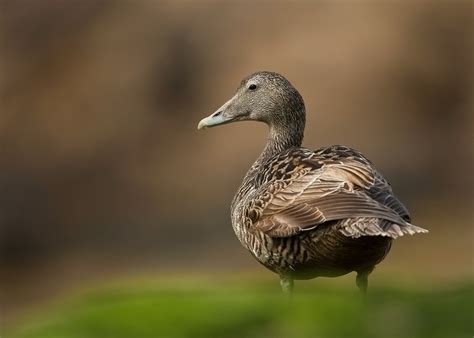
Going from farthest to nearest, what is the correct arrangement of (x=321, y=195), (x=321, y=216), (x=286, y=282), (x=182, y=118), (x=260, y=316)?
(x=182, y=118)
(x=286, y=282)
(x=321, y=195)
(x=321, y=216)
(x=260, y=316)

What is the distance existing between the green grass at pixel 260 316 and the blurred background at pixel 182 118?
610 inches

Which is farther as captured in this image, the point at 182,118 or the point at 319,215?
the point at 182,118

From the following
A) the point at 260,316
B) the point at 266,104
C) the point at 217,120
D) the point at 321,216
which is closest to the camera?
the point at 260,316

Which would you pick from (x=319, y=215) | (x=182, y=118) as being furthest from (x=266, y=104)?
(x=182, y=118)

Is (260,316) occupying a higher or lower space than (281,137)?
lower

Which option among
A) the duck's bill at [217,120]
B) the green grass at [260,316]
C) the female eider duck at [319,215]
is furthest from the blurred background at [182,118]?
the green grass at [260,316]

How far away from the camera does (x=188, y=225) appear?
25031 millimetres

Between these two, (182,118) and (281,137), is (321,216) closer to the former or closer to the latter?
(281,137)

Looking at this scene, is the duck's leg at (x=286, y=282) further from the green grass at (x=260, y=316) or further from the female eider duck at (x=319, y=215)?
the green grass at (x=260, y=316)

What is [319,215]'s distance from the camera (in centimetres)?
1006

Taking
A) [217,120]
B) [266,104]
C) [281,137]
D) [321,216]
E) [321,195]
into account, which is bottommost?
[321,216]

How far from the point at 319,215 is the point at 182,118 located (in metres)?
17.5

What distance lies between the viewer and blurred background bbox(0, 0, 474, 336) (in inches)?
975

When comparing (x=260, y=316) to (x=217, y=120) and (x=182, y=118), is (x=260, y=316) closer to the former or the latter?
(x=217, y=120)
